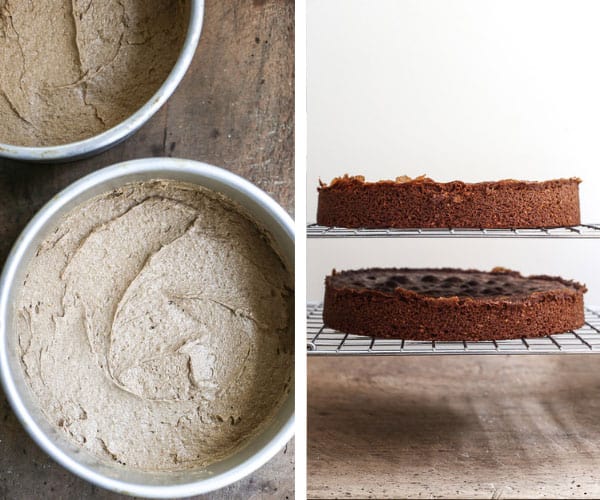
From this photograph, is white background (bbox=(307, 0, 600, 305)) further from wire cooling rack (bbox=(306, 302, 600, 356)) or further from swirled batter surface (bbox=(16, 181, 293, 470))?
swirled batter surface (bbox=(16, 181, 293, 470))

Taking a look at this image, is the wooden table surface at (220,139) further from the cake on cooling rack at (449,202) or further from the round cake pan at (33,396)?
the cake on cooling rack at (449,202)

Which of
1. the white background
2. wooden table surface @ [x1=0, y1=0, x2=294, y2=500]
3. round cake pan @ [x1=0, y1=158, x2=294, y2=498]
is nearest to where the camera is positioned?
the white background

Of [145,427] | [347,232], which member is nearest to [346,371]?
[347,232]

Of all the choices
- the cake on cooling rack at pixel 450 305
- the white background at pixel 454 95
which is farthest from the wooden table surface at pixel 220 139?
the white background at pixel 454 95

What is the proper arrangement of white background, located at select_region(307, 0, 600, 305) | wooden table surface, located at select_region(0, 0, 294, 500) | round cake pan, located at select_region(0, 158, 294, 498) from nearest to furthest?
white background, located at select_region(307, 0, 600, 305), round cake pan, located at select_region(0, 158, 294, 498), wooden table surface, located at select_region(0, 0, 294, 500)

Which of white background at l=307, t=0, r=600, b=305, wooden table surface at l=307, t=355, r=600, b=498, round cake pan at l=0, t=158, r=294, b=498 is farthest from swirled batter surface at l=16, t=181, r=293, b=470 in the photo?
white background at l=307, t=0, r=600, b=305

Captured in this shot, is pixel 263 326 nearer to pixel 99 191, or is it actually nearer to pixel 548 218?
pixel 99 191

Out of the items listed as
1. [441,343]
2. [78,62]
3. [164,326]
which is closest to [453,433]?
[441,343]
